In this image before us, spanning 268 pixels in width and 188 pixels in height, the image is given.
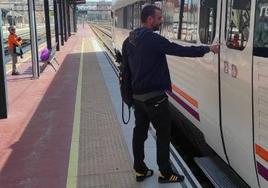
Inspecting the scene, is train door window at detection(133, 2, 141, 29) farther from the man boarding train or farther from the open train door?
the man boarding train

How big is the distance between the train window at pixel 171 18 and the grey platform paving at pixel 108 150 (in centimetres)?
159

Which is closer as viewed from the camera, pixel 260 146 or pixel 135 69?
pixel 260 146

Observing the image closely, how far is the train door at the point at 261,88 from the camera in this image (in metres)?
3.76

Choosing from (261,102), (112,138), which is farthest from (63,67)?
(261,102)

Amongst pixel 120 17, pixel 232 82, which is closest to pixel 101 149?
pixel 232 82

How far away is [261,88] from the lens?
3.80 metres

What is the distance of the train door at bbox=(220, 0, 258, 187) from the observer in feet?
13.5

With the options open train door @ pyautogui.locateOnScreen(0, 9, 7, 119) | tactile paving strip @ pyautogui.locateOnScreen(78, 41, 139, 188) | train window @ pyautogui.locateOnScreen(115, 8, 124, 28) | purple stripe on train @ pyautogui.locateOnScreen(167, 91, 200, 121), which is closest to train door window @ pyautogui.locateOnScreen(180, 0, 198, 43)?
purple stripe on train @ pyautogui.locateOnScreen(167, 91, 200, 121)

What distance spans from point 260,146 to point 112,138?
366 centimetres

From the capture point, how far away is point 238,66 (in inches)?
170

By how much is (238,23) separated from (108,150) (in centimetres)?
297

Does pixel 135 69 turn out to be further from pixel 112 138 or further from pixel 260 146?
pixel 112 138

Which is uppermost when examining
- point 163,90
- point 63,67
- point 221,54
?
point 221,54

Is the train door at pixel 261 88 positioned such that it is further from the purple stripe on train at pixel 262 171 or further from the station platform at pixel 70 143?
the station platform at pixel 70 143
